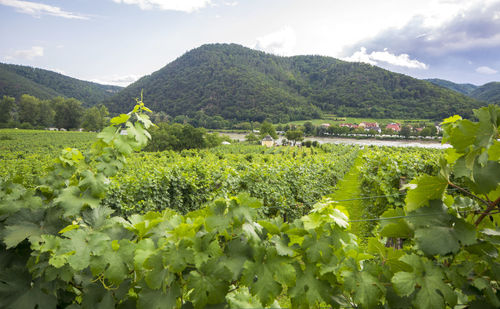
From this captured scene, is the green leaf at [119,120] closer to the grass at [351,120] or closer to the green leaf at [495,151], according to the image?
the green leaf at [495,151]

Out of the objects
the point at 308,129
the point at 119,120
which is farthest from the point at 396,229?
the point at 308,129

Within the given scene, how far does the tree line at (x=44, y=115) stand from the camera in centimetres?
5694

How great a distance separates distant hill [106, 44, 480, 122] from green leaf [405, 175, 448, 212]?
121 m

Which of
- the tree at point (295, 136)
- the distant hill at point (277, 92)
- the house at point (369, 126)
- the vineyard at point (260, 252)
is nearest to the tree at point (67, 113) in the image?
the distant hill at point (277, 92)

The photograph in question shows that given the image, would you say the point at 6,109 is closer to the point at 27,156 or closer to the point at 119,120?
the point at 27,156

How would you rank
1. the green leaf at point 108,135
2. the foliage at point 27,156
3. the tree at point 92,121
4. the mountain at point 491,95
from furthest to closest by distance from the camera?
the mountain at point 491,95, the tree at point 92,121, the foliage at point 27,156, the green leaf at point 108,135

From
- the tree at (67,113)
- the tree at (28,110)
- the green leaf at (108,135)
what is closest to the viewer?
the green leaf at (108,135)

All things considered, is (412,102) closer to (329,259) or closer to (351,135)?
(351,135)

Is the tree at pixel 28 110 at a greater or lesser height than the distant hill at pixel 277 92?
lesser

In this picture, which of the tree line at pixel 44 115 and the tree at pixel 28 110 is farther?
the tree at pixel 28 110

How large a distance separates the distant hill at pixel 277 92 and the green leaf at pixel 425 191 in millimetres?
121147

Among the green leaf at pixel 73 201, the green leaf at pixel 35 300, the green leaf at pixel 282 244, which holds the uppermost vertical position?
the green leaf at pixel 73 201

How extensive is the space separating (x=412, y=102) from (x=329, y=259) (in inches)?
5504

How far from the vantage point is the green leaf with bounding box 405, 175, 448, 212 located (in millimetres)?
1035
